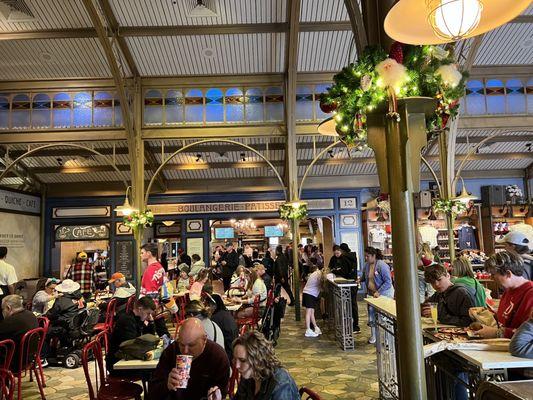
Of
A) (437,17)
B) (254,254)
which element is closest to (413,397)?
(437,17)

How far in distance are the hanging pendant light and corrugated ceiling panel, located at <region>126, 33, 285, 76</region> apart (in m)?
6.69

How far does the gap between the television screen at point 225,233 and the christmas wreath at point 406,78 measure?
14155 millimetres

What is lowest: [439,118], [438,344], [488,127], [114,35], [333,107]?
[438,344]

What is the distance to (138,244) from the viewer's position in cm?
860

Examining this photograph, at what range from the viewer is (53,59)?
28.5 ft

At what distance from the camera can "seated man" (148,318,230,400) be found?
8.91 ft

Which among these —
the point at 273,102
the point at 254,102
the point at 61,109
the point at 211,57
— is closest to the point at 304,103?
the point at 273,102

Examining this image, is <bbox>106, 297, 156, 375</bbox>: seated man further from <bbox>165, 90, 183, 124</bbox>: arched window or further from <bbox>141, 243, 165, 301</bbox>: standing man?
<bbox>165, 90, 183, 124</bbox>: arched window

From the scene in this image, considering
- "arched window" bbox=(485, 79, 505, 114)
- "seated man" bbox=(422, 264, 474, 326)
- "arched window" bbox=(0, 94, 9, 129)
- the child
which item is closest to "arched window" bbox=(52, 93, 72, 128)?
"arched window" bbox=(0, 94, 9, 129)

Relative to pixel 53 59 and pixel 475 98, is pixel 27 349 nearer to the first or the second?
pixel 53 59

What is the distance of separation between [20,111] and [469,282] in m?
9.53

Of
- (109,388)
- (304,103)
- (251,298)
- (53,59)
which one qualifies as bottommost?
(109,388)

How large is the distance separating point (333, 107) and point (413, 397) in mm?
2021

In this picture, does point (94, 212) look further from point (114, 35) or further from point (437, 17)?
point (437, 17)
